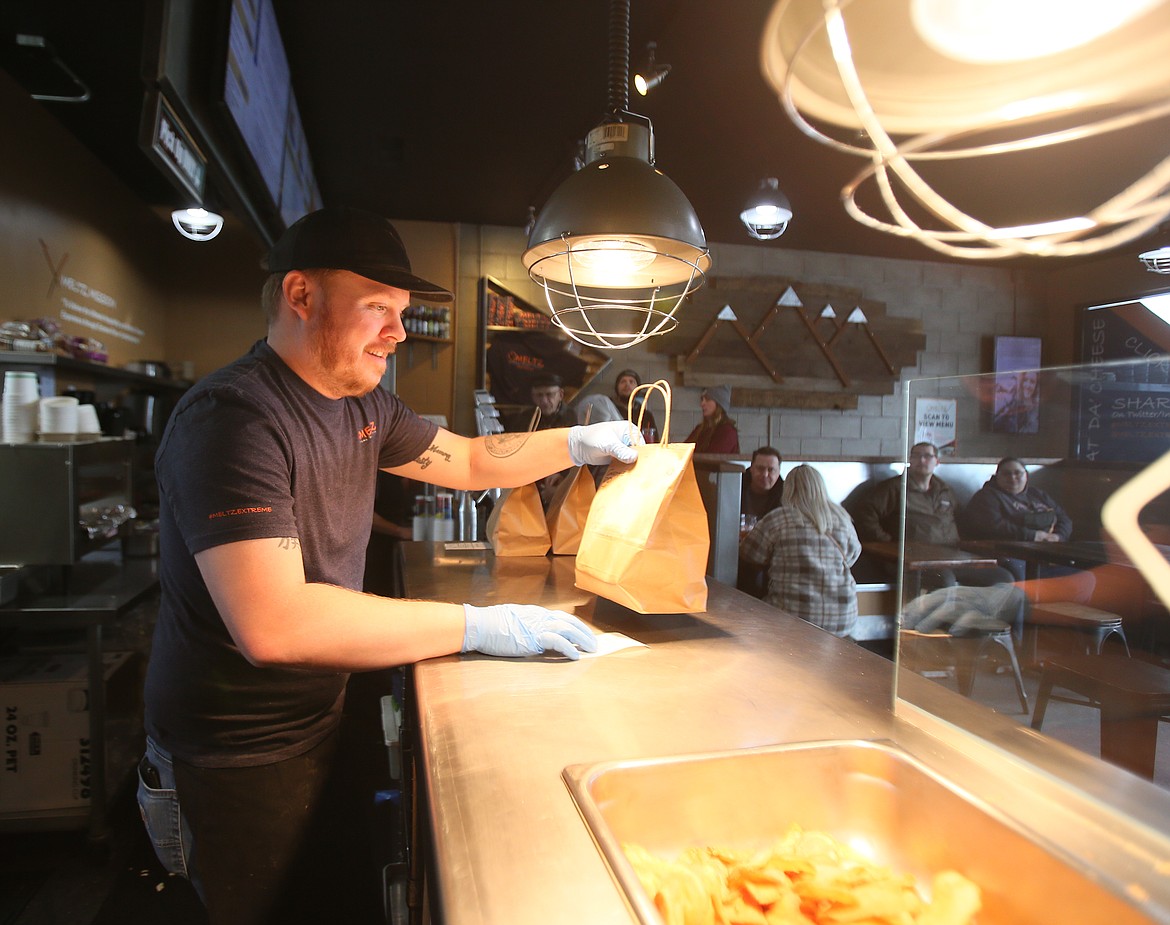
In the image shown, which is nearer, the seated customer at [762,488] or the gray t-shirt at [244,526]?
the gray t-shirt at [244,526]

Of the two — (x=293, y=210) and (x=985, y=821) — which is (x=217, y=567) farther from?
(x=293, y=210)

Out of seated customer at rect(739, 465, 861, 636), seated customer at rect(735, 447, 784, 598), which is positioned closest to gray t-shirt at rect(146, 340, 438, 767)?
seated customer at rect(739, 465, 861, 636)

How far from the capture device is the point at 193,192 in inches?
90.6

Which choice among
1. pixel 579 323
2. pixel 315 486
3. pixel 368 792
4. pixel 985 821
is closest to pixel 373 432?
pixel 315 486

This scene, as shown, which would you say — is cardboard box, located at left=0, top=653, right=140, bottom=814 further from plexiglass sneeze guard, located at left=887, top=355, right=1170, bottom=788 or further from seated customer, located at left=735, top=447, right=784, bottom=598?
seated customer, located at left=735, top=447, right=784, bottom=598

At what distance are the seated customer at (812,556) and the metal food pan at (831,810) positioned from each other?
2.32 metres

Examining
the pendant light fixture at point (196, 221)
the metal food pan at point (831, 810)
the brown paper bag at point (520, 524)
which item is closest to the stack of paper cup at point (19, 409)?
the pendant light fixture at point (196, 221)

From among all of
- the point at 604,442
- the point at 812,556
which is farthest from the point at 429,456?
the point at 812,556

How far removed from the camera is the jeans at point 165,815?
1299 millimetres

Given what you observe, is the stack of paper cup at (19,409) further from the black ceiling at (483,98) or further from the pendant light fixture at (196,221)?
the pendant light fixture at (196,221)

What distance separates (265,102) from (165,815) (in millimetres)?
2381

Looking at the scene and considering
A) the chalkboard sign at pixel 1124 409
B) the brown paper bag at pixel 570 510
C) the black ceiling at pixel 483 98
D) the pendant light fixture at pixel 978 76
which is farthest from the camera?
the black ceiling at pixel 483 98

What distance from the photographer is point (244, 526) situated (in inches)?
41.2

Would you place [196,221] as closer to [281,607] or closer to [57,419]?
[57,419]
